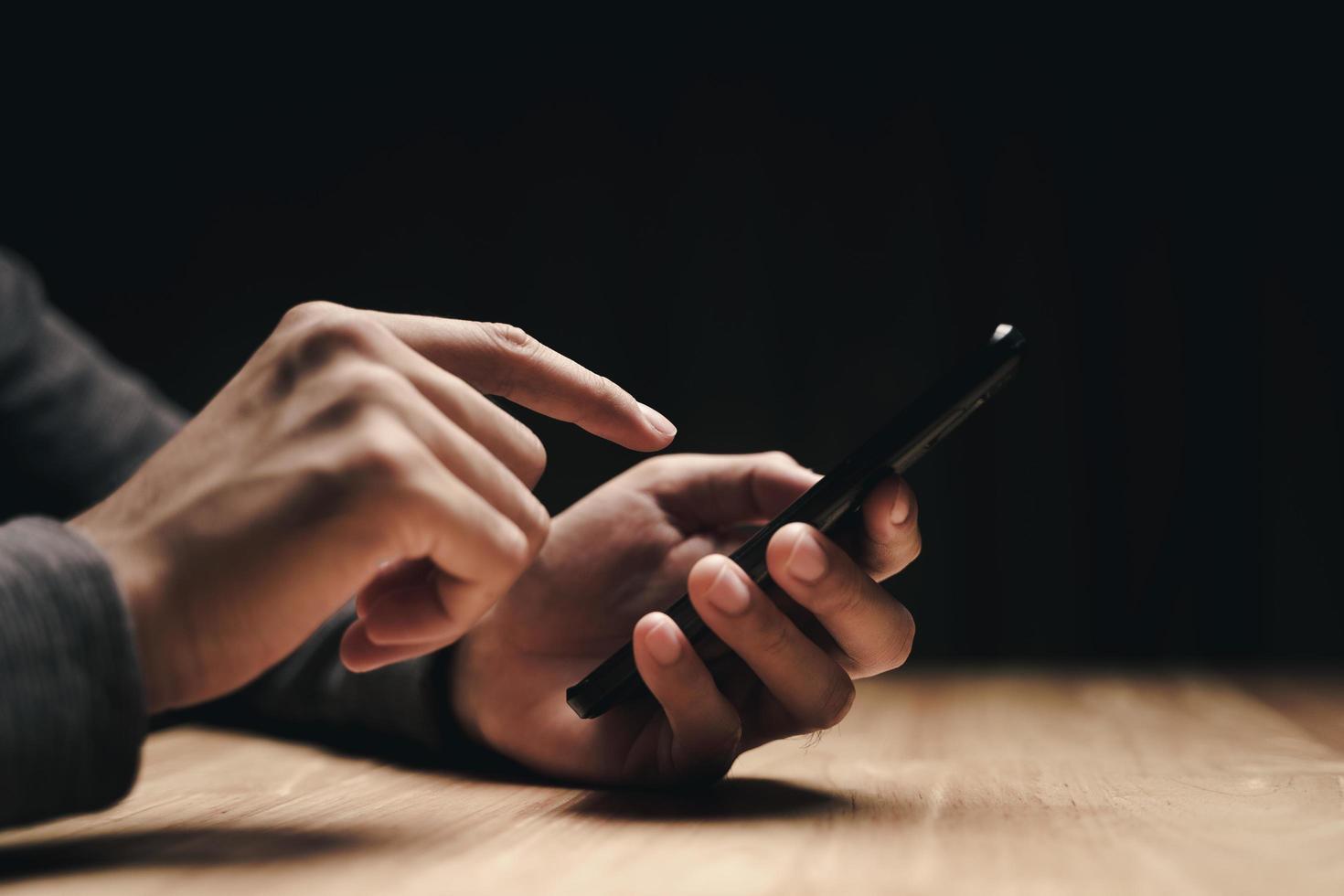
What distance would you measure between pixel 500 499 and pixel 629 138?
107 centimetres

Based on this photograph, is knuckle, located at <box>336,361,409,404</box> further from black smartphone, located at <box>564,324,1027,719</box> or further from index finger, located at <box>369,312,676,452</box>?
black smartphone, located at <box>564,324,1027,719</box>

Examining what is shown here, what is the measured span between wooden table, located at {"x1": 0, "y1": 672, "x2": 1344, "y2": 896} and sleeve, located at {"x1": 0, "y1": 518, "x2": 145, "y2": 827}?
36 millimetres

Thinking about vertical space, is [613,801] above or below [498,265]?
below

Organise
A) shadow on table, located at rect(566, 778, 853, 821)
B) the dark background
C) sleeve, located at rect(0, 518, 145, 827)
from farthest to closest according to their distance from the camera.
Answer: the dark background
shadow on table, located at rect(566, 778, 853, 821)
sleeve, located at rect(0, 518, 145, 827)

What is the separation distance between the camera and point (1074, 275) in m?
1.31

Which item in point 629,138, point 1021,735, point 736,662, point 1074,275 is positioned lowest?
point 1021,735

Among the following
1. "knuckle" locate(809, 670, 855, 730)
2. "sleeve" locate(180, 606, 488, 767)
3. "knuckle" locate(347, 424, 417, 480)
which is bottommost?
"sleeve" locate(180, 606, 488, 767)

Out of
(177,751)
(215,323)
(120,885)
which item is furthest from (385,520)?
(215,323)

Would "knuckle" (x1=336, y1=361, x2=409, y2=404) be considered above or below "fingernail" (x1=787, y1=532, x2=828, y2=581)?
above

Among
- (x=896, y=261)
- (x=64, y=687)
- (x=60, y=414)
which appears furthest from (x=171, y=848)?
(x=896, y=261)

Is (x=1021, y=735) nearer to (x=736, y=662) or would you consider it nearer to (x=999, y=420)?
(x=736, y=662)

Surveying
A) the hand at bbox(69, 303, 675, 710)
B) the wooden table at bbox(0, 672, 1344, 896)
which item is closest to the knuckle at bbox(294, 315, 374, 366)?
the hand at bbox(69, 303, 675, 710)

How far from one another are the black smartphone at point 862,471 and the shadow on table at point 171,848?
15cm

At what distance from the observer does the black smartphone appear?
471 mm
